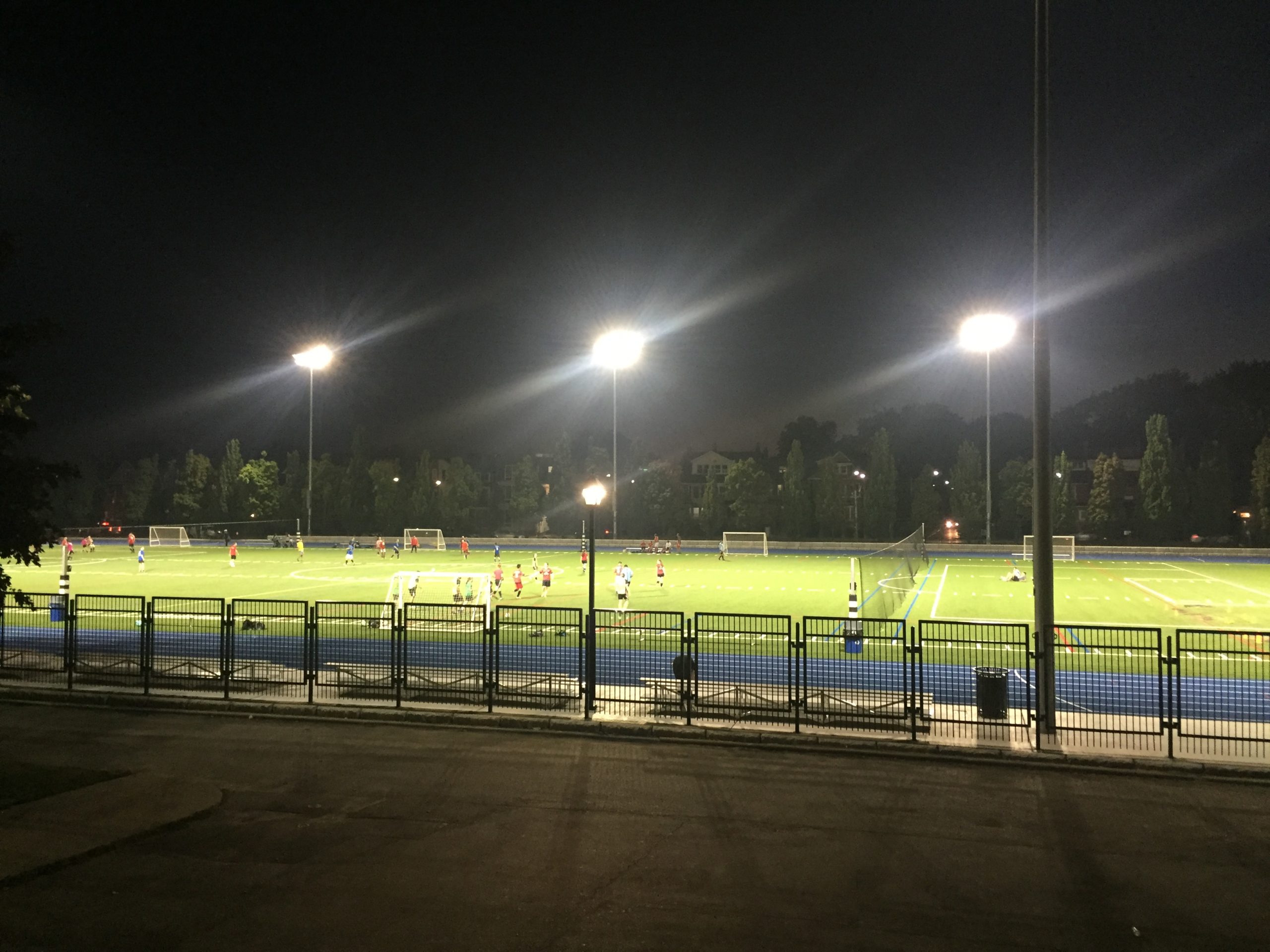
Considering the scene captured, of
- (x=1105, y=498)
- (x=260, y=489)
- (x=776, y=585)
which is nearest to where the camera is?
(x=776, y=585)

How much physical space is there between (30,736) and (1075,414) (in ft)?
359

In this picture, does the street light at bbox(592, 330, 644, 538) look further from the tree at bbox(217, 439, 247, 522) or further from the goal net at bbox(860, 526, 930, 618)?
the tree at bbox(217, 439, 247, 522)

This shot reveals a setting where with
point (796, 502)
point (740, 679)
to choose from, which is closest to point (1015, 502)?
point (796, 502)

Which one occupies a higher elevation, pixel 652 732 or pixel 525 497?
pixel 525 497

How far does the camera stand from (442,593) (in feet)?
118

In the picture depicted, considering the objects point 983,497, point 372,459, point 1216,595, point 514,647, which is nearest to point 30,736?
point 514,647

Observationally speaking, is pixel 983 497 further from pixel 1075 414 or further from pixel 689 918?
pixel 689 918

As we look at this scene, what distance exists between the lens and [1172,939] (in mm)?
6672

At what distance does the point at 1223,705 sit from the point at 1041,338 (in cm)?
698

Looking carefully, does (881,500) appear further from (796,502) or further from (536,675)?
(536,675)

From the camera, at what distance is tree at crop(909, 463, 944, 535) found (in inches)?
2985

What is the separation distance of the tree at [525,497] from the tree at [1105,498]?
49654mm

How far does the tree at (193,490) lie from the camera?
308 ft

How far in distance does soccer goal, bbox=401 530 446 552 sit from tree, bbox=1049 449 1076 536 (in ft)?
161
